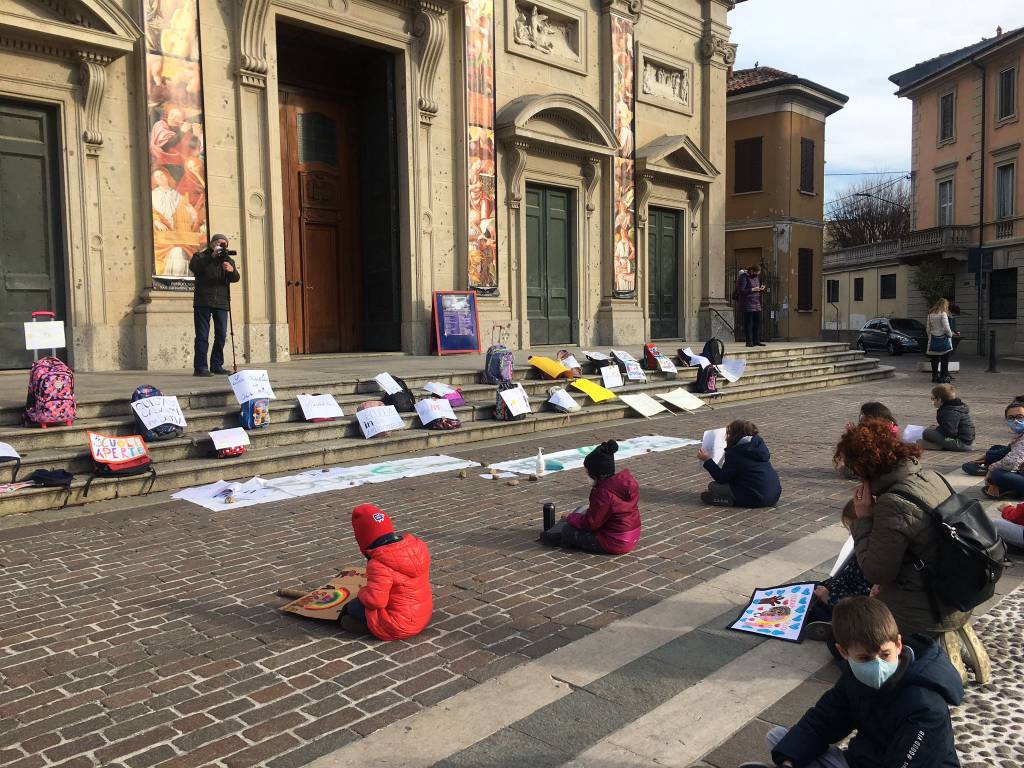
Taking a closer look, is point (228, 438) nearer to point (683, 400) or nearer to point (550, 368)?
point (550, 368)

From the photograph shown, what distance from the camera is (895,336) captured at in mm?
33094

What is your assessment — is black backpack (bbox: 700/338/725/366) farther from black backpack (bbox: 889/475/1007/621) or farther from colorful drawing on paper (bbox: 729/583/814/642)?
black backpack (bbox: 889/475/1007/621)

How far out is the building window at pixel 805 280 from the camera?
2933 cm

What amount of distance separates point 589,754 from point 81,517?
17.7 feet

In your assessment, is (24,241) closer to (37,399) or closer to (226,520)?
(37,399)

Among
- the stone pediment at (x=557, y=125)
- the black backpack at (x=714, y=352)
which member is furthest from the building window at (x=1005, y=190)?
the black backpack at (x=714, y=352)

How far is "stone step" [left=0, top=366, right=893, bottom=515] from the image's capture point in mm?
7160

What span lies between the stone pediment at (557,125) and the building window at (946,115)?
1053 inches

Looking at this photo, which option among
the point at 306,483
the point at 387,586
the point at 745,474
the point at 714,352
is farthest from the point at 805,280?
the point at 387,586

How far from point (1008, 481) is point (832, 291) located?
150 ft

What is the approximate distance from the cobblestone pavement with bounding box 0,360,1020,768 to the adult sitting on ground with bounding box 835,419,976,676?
1563mm

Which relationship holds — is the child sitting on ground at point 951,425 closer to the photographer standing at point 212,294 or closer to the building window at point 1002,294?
the photographer standing at point 212,294

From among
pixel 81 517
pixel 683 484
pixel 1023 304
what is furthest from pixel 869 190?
pixel 81 517

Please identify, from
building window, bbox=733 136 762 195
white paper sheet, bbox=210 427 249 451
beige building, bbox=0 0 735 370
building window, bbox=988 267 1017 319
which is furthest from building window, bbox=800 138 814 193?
white paper sheet, bbox=210 427 249 451
